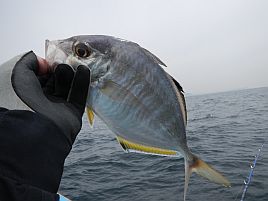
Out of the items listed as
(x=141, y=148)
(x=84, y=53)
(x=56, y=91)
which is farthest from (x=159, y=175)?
(x=84, y=53)

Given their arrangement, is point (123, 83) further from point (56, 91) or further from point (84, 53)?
point (56, 91)

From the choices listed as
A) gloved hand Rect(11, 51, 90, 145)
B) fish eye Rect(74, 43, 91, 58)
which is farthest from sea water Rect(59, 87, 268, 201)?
fish eye Rect(74, 43, 91, 58)

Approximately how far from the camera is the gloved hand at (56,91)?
1604 mm

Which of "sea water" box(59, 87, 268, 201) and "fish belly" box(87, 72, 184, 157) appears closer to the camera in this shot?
"fish belly" box(87, 72, 184, 157)

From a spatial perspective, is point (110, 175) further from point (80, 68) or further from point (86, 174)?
point (80, 68)

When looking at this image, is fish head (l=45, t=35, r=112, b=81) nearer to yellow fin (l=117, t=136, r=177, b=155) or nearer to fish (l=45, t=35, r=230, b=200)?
fish (l=45, t=35, r=230, b=200)

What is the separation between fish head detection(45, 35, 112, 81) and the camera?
5.95 feet

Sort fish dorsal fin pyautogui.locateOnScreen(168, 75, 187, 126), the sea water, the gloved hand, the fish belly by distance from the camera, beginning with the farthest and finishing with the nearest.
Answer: the sea water → fish dorsal fin pyautogui.locateOnScreen(168, 75, 187, 126) → the fish belly → the gloved hand

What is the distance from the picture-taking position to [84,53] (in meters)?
1.83

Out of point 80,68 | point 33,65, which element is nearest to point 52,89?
point 33,65

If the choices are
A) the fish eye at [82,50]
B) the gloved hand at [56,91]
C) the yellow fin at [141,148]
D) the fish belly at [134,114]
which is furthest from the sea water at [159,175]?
the fish eye at [82,50]

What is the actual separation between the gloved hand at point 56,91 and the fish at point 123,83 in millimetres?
81

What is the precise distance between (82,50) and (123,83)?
341 mm

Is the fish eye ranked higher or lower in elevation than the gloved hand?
higher
